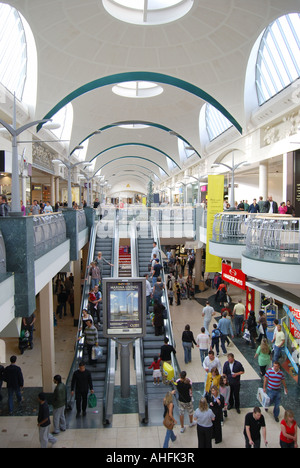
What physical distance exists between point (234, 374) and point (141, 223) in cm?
1172

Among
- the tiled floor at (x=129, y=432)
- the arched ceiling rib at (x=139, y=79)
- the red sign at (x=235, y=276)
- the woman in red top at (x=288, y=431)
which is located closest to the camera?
the woman in red top at (x=288, y=431)

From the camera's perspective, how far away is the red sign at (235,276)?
11.0m

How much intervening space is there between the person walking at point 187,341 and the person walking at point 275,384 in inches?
111

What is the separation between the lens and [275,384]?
25.2ft

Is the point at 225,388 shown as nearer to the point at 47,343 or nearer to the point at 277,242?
the point at 277,242

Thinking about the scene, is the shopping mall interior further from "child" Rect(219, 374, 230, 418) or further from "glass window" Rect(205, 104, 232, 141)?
"child" Rect(219, 374, 230, 418)

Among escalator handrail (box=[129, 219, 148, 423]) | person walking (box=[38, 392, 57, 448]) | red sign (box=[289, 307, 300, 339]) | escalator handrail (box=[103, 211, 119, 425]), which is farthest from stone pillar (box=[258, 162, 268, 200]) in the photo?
person walking (box=[38, 392, 57, 448])

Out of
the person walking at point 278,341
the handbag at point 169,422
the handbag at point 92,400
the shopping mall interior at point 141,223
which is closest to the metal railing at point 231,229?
the shopping mall interior at point 141,223

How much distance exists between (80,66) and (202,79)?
7.73 metres

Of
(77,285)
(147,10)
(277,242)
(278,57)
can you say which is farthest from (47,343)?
(278,57)

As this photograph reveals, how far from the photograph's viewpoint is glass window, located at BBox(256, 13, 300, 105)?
17125mm

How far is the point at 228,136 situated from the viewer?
88.6ft

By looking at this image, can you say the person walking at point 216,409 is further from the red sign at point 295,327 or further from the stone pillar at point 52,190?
the stone pillar at point 52,190

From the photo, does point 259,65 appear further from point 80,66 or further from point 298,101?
point 80,66
